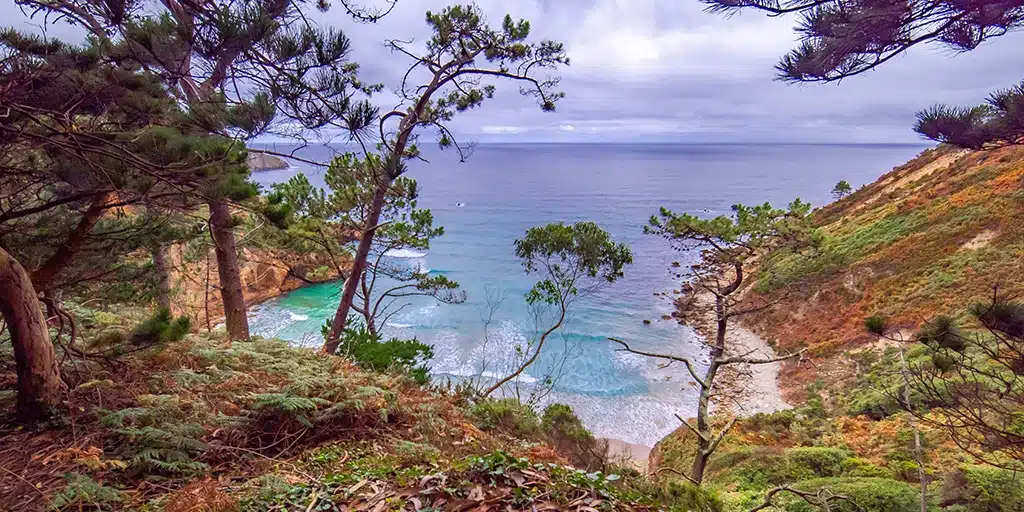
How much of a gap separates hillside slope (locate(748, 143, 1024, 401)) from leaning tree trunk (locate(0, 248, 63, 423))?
49.6 feet

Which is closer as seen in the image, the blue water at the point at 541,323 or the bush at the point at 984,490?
the bush at the point at 984,490

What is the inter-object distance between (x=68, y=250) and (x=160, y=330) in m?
1.64

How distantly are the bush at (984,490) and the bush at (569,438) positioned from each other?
3920 millimetres

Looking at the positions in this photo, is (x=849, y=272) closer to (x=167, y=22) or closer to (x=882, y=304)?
(x=882, y=304)

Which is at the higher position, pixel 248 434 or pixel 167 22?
pixel 167 22

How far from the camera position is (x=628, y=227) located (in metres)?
35.8

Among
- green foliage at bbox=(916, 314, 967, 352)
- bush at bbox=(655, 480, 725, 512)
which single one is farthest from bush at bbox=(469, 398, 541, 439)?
green foliage at bbox=(916, 314, 967, 352)

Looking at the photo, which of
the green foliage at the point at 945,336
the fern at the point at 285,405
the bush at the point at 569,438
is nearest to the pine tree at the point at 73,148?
the fern at the point at 285,405

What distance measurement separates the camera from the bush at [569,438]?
16.7ft

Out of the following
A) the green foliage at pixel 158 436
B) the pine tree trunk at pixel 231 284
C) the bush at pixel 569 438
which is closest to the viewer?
the green foliage at pixel 158 436

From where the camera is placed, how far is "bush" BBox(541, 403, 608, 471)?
5102 mm

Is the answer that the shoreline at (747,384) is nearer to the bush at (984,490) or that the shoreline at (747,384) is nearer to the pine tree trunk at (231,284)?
the bush at (984,490)

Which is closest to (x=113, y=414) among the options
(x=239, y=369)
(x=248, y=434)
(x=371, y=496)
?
(x=248, y=434)

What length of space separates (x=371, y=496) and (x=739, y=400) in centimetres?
1606
